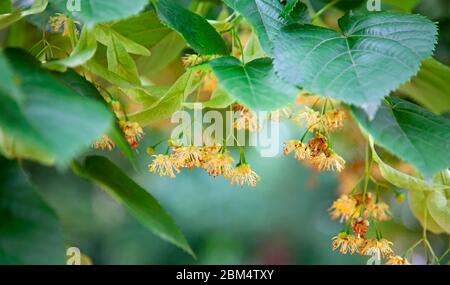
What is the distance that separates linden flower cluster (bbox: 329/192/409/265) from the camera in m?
0.54

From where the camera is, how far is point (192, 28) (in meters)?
0.47

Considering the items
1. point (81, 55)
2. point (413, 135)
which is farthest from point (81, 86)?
point (413, 135)

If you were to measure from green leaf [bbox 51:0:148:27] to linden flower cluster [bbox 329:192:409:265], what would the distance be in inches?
11.2

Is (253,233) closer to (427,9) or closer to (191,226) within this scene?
(191,226)

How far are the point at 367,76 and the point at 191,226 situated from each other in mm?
2170

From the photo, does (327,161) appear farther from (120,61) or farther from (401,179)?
(120,61)

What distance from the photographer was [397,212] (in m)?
1.09

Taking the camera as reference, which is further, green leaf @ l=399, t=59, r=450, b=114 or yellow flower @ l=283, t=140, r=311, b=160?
green leaf @ l=399, t=59, r=450, b=114

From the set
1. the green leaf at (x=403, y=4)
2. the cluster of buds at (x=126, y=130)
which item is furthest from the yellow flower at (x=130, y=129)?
the green leaf at (x=403, y=4)

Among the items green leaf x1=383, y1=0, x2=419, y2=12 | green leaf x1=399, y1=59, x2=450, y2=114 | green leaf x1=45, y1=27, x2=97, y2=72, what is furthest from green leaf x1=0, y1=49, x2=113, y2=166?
green leaf x1=383, y1=0, x2=419, y2=12

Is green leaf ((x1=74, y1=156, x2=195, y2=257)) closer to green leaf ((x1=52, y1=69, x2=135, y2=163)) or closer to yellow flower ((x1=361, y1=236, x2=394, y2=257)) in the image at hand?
green leaf ((x1=52, y1=69, x2=135, y2=163))

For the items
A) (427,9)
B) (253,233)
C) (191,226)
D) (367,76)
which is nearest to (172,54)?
(367,76)

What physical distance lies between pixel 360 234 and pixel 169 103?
0.68ft

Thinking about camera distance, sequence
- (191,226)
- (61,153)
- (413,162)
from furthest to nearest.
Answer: (191,226) → (413,162) → (61,153)
